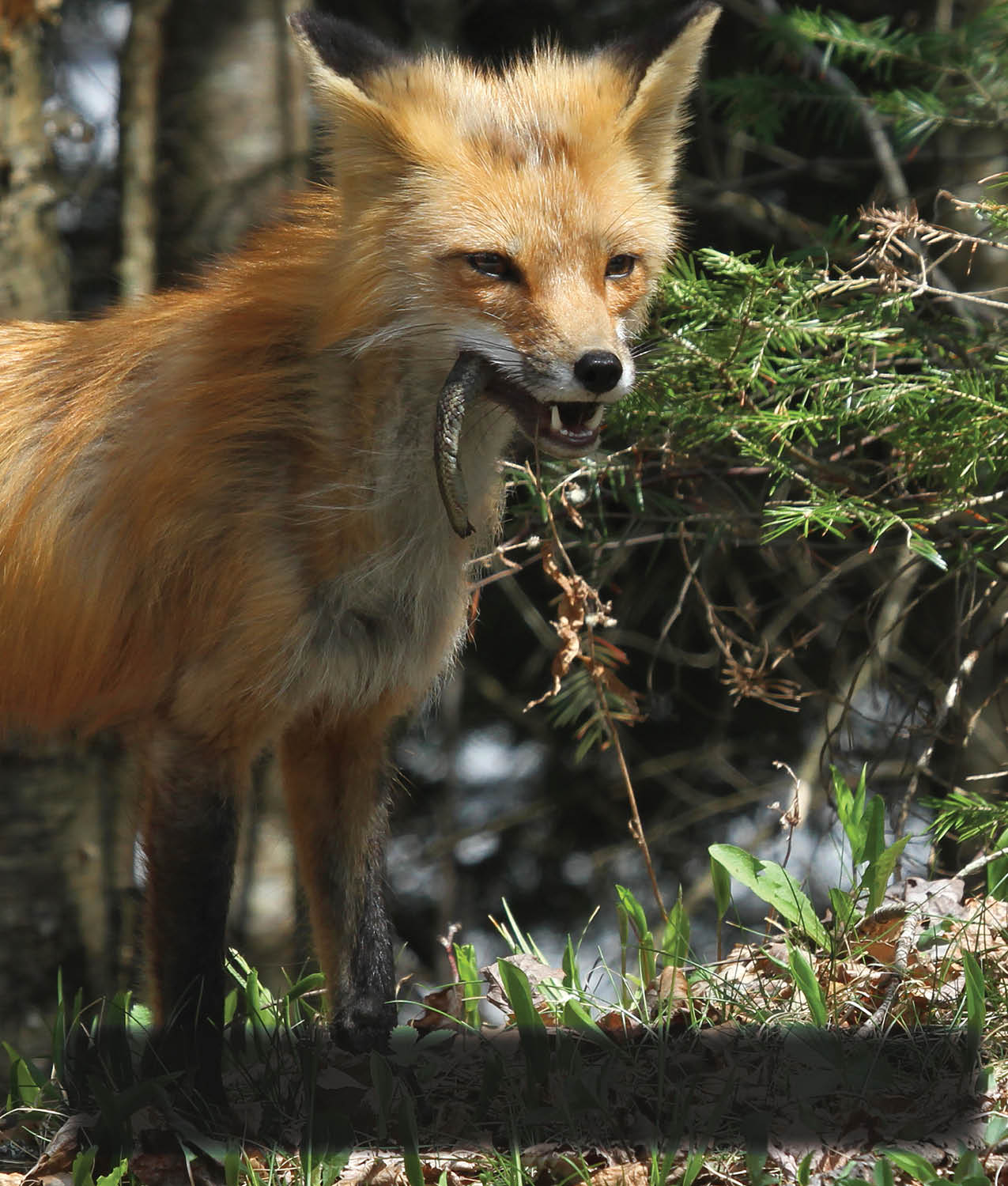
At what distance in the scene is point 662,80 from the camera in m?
4.04

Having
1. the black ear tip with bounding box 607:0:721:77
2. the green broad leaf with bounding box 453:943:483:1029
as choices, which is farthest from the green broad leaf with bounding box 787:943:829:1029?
the black ear tip with bounding box 607:0:721:77

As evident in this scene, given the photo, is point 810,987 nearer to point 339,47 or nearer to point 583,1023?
point 583,1023

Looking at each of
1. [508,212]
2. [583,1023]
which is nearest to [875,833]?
[583,1023]

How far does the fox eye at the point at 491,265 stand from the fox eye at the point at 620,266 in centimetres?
31

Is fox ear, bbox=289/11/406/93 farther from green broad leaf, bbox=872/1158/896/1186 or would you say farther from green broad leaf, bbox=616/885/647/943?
green broad leaf, bbox=872/1158/896/1186

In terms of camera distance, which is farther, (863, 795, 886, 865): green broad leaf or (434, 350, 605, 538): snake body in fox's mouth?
(863, 795, 886, 865): green broad leaf

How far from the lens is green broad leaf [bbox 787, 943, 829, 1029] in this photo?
3.53 metres

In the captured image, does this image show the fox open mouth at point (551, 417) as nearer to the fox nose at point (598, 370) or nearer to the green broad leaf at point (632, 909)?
the fox nose at point (598, 370)

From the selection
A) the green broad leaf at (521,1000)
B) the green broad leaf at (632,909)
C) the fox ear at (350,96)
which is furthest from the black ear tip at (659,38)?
the green broad leaf at (521,1000)

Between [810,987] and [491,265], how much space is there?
2.14 meters

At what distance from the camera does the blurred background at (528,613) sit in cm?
593

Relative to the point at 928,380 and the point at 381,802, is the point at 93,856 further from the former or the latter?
the point at 928,380

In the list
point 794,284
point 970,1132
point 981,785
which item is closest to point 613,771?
point 981,785

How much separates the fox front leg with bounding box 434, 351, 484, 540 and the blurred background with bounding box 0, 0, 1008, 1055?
94 centimetres
